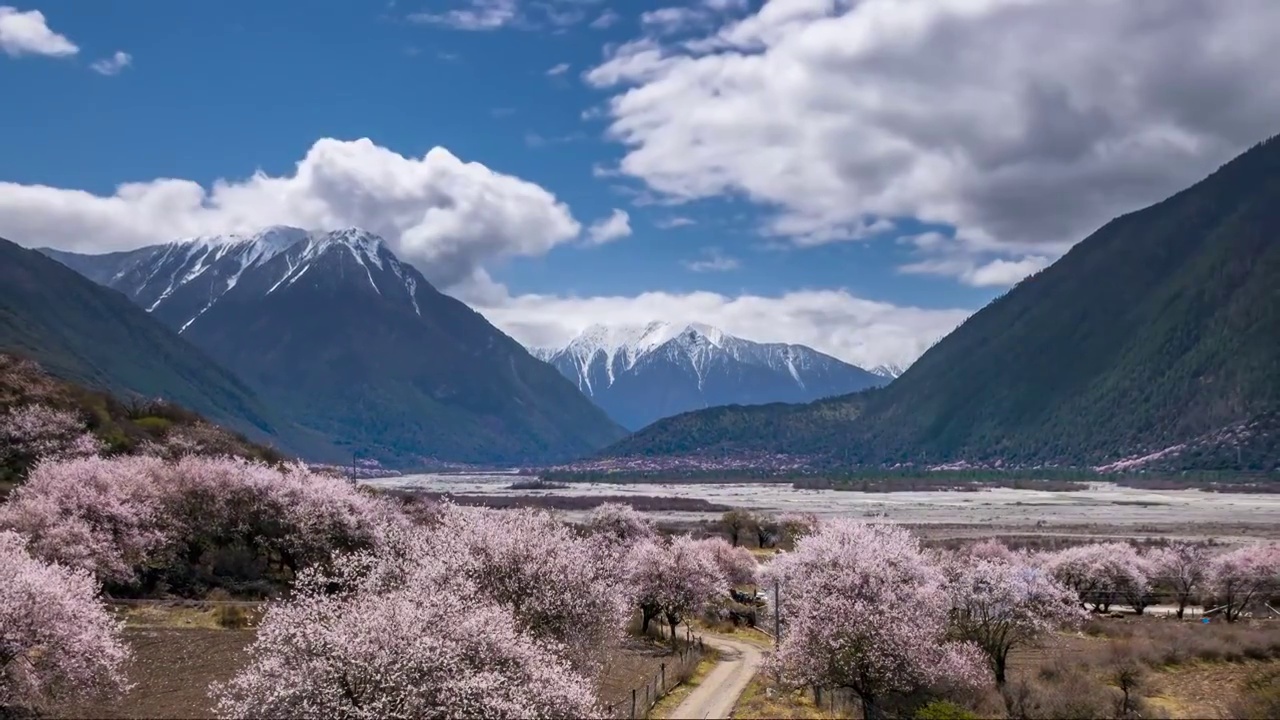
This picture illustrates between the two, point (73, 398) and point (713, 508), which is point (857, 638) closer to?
point (73, 398)

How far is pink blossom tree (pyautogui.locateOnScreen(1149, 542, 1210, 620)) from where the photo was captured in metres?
84.2

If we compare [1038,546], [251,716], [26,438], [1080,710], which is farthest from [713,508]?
[251,716]

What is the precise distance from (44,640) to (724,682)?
107ft

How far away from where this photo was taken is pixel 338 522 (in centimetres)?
6925

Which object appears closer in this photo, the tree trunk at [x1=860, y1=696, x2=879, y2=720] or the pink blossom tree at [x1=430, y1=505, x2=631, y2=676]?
the pink blossom tree at [x1=430, y1=505, x2=631, y2=676]

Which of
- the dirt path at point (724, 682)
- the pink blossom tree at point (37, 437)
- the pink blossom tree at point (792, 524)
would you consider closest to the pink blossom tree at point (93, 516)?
the pink blossom tree at point (37, 437)

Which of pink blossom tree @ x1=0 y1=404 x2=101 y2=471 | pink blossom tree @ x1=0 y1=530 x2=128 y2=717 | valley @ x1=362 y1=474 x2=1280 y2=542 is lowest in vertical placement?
valley @ x1=362 y1=474 x2=1280 y2=542

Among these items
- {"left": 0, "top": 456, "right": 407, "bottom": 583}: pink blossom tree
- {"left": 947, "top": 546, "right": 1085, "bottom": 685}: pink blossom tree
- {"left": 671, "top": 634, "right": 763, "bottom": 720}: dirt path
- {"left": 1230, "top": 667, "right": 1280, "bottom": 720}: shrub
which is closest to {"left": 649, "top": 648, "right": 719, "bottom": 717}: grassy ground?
{"left": 671, "top": 634, "right": 763, "bottom": 720}: dirt path

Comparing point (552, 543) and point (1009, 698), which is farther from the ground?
point (552, 543)

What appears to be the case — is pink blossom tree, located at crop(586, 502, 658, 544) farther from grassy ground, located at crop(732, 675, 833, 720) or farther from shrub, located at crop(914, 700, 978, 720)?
shrub, located at crop(914, 700, 978, 720)

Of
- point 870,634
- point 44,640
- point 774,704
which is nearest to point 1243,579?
point 774,704

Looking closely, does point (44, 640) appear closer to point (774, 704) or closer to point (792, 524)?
point (774, 704)

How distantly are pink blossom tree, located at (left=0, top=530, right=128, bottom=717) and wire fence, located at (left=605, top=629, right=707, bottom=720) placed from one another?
19.6m

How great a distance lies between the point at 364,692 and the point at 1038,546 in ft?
347
